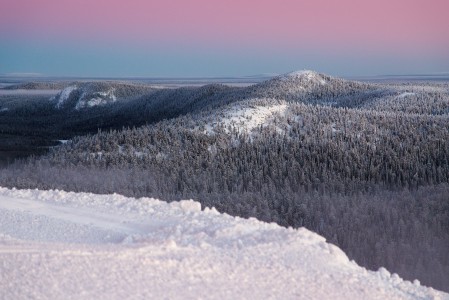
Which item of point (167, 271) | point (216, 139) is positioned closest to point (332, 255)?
point (167, 271)

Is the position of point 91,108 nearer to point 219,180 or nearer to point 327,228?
point 219,180

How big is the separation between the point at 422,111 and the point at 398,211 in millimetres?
31697

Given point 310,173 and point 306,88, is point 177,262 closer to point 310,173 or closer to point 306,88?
point 310,173

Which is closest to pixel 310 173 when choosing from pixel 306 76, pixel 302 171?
pixel 302 171

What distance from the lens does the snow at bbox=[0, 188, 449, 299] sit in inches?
283

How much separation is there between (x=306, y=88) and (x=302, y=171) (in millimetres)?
39753

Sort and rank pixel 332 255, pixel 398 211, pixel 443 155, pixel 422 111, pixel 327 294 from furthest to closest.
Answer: pixel 422 111 → pixel 443 155 → pixel 398 211 → pixel 332 255 → pixel 327 294

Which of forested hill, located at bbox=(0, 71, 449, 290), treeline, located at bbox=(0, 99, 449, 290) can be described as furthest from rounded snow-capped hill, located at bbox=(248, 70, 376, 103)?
treeline, located at bbox=(0, 99, 449, 290)

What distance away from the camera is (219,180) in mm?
22328

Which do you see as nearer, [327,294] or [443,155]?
[327,294]

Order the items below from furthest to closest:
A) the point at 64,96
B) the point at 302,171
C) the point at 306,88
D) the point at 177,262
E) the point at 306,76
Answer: the point at 64,96
the point at 306,76
the point at 306,88
the point at 302,171
the point at 177,262

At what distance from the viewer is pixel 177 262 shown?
7.91 m

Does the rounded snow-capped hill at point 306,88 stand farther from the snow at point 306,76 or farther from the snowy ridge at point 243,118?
the snowy ridge at point 243,118

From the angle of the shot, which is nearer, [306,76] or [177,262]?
[177,262]
